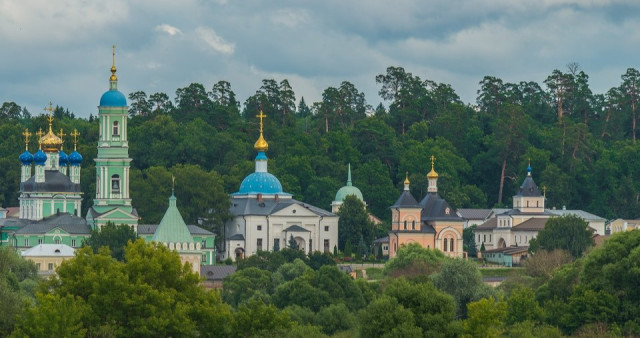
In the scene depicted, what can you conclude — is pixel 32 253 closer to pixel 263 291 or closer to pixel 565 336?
pixel 263 291

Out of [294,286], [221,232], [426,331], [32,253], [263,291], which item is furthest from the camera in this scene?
[221,232]

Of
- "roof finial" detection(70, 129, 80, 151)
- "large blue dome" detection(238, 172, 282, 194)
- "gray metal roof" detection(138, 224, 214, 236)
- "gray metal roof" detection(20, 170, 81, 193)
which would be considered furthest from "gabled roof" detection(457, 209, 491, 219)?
"gray metal roof" detection(20, 170, 81, 193)

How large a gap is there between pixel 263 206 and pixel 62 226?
35.7ft

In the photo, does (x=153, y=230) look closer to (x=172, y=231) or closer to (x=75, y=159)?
(x=75, y=159)

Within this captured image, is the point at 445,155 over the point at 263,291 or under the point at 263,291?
over

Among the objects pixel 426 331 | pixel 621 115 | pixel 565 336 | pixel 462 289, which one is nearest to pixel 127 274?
pixel 426 331

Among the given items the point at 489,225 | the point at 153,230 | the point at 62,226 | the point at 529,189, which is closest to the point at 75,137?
the point at 62,226

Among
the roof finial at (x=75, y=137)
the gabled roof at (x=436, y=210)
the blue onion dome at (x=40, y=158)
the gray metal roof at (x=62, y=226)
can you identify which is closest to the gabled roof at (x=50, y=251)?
the gray metal roof at (x=62, y=226)

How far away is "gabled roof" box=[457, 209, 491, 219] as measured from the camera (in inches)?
4710

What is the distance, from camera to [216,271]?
94.3m

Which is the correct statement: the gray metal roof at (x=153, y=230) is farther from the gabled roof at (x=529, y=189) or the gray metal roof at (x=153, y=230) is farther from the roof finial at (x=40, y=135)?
the gabled roof at (x=529, y=189)

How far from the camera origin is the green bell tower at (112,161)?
336 feet

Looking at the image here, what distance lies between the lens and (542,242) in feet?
335

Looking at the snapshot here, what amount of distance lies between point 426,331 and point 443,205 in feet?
150
